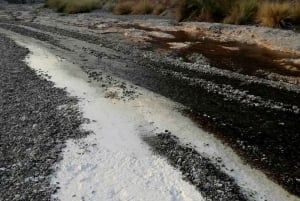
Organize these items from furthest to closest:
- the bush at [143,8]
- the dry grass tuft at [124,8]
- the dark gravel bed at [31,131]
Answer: the dry grass tuft at [124,8], the bush at [143,8], the dark gravel bed at [31,131]

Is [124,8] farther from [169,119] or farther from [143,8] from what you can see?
[169,119]

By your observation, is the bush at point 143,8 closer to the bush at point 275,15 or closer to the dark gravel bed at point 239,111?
the bush at point 275,15

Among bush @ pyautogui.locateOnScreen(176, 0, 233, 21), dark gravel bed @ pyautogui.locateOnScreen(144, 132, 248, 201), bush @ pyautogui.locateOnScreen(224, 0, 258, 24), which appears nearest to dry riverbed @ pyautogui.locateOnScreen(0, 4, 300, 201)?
dark gravel bed @ pyautogui.locateOnScreen(144, 132, 248, 201)

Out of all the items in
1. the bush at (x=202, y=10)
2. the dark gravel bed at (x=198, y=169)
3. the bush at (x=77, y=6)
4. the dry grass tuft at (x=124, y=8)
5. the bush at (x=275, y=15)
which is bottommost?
the bush at (x=77, y=6)

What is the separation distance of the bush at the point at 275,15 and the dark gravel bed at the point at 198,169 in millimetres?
8817

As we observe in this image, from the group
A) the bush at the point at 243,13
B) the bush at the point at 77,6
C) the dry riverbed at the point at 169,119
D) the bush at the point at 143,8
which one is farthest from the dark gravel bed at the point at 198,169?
the bush at the point at 77,6

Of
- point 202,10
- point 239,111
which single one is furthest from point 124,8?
point 239,111

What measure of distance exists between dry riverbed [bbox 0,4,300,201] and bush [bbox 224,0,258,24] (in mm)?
961

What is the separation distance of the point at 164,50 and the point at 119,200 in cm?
842

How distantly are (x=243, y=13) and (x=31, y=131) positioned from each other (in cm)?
1047

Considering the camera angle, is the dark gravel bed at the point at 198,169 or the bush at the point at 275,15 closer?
the dark gravel bed at the point at 198,169

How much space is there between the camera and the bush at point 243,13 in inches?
603

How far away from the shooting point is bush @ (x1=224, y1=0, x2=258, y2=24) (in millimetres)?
15312

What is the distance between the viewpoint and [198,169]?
5.73 m
